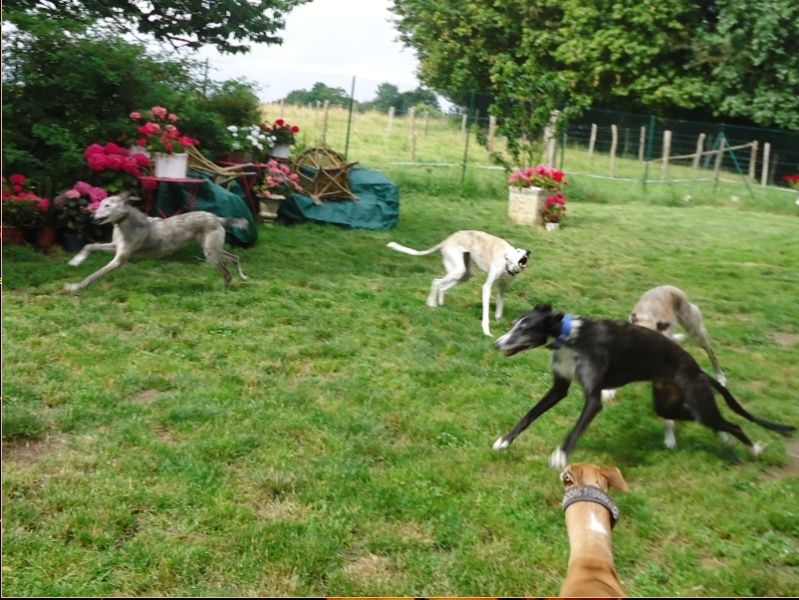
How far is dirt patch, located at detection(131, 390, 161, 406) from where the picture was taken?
4713mm

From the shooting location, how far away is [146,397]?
15.8 feet

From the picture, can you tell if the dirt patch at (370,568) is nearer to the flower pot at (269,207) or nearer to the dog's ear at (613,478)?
the dog's ear at (613,478)

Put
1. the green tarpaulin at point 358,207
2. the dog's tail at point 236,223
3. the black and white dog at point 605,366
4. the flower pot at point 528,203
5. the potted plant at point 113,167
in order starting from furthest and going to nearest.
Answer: the flower pot at point 528,203 → the green tarpaulin at point 358,207 → the dog's tail at point 236,223 → the potted plant at point 113,167 → the black and white dog at point 605,366

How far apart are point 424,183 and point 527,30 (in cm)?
1513

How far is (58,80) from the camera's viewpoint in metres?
8.52

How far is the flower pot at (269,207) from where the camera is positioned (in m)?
11.3

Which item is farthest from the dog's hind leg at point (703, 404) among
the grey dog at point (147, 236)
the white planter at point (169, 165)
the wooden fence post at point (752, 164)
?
the wooden fence post at point (752, 164)

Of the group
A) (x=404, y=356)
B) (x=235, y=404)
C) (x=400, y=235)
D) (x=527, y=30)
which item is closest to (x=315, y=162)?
(x=400, y=235)

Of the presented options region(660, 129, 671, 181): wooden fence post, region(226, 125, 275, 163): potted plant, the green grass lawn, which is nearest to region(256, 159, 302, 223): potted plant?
region(226, 125, 275, 163): potted plant

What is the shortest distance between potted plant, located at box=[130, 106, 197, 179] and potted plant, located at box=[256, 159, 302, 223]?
1896 mm

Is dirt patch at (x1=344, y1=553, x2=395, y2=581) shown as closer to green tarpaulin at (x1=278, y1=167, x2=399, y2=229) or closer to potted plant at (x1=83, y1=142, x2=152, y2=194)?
potted plant at (x1=83, y1=142, x2=152, y2=194)

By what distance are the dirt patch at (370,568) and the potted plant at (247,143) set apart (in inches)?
348

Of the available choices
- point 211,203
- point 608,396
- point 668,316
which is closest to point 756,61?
point 211,203

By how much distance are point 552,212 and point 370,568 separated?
10979 millimetres
